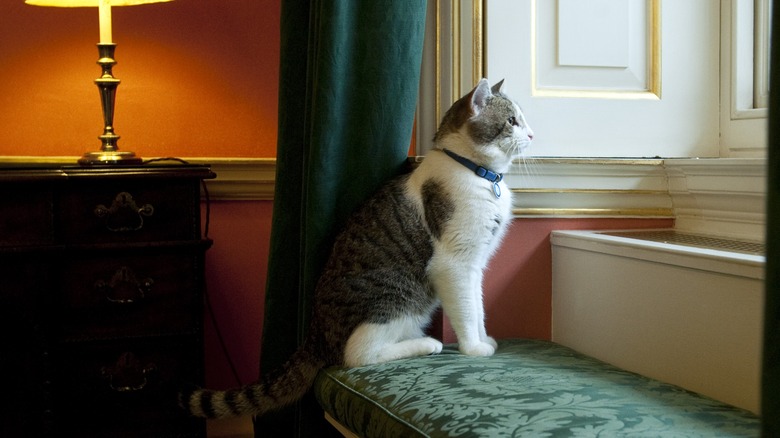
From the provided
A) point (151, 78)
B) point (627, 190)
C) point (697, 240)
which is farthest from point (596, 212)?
point (151, 78)

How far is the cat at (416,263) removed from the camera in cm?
146

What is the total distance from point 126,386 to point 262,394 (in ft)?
1.28

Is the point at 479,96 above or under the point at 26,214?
above

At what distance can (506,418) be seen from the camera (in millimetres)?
971

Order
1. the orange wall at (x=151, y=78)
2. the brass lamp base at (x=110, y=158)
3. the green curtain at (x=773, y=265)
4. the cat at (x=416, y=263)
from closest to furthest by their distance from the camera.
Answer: the green curtain at (x=773, y=265) < the cat at (x=416, y=263) < the brass lamp base at (x=110, y=158) < the orange wall at (x=151, y=78)

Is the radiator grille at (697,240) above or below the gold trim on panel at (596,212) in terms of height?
below

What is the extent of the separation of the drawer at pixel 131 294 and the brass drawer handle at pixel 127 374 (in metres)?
0.06

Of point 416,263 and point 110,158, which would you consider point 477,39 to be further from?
point 110,158

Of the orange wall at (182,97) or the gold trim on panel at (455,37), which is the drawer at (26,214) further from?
the gold trim on panel at (455,37)

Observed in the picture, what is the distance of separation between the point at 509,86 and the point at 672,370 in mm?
699

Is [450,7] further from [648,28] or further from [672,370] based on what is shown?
[672,370]

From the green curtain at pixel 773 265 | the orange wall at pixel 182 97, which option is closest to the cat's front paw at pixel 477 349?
A: the green curtain at pixel 773 265

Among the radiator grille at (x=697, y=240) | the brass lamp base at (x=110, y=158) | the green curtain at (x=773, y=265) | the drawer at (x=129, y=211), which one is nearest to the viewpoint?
the green curtain at (x=773, y=265)

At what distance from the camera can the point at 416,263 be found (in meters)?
1.49
